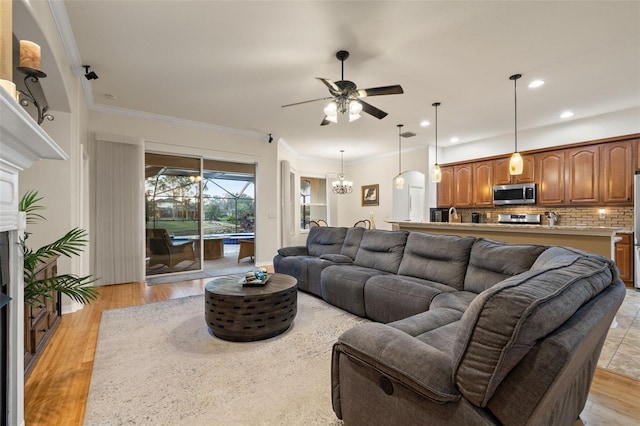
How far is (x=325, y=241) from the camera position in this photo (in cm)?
458

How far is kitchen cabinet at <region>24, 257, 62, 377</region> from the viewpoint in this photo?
2141 millimetres

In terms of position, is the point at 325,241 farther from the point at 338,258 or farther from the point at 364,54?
the point at 364,54

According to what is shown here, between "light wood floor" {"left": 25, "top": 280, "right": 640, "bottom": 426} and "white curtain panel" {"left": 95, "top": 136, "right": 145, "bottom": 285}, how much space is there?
66.0 inches

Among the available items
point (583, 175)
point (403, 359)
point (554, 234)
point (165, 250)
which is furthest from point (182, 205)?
point (583, 175)

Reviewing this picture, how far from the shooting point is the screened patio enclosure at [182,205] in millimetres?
5199

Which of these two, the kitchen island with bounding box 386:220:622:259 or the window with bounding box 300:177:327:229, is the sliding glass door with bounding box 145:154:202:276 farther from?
the kitchen island with bounding box 386:220:622:259

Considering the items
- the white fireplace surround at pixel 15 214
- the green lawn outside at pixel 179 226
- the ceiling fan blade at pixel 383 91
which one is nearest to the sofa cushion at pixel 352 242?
the ceiling fan blade at pixel 383 91

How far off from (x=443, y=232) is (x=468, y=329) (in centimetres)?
371

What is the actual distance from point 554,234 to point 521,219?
9.24ft

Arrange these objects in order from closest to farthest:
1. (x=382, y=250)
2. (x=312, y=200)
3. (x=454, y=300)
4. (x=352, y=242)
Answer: (x=454, y=300) → (x=382, y=250) → (x=352, y=242) → (x=312, y=200)

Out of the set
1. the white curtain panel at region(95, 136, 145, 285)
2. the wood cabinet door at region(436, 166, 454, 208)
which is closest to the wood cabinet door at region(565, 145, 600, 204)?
the wood cabinet door at region(436, 166, 454, 208)

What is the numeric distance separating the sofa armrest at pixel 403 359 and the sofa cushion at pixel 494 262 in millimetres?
1549

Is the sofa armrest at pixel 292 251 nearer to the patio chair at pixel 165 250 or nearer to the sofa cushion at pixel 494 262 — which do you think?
the patio chair at pixel 165 250

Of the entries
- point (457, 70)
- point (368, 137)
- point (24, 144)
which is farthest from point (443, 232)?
point (24, 144)
